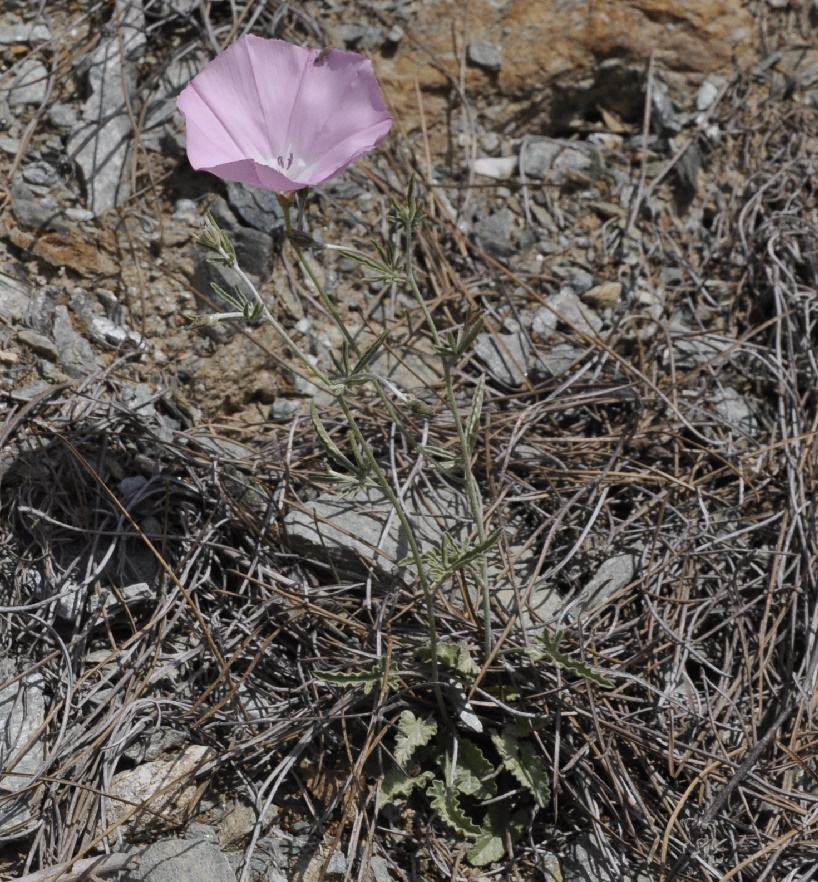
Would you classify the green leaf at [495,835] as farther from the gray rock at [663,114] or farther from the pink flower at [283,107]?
the gray rock at [663,114]

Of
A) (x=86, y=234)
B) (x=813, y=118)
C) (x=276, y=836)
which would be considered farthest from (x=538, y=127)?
(x=276, y=836)

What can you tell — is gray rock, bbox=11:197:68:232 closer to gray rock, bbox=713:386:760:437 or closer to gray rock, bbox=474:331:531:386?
gray rock, bbox=474:331:531:386

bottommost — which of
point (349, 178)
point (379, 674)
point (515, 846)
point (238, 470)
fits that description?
point (515, 846)

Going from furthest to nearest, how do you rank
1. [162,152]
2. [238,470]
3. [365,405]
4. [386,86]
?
[386,86]
[162,152]
[365,405]
[238,470]

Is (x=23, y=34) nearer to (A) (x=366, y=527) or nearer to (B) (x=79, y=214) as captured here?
(B) (x=79, y=214)

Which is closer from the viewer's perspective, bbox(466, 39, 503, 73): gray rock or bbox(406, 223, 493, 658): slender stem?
bbox(406, 223, 493, 658): slender stem

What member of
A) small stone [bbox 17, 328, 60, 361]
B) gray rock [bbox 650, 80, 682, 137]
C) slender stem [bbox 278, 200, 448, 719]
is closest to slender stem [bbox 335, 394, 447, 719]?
slender stem [bbox 278, 200, 448, 719]

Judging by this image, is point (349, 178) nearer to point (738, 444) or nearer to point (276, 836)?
point (738, 444)
